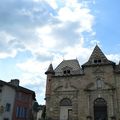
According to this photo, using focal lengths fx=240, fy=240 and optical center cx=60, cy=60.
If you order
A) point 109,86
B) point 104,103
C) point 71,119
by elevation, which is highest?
point 109,86

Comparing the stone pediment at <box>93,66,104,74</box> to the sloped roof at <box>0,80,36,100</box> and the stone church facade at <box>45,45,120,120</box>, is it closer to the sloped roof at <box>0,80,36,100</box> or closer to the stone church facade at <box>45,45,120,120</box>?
the stone church facade at <box>45,45,120,120</box>

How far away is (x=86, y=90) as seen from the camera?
4731 cm

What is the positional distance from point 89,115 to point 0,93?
18472 millimetres

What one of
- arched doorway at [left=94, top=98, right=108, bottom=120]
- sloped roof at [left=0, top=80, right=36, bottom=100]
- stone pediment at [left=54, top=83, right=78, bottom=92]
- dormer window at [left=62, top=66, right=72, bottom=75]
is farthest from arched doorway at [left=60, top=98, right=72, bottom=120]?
sloped roof at [left=0, top=80, right=36, bottom=100]

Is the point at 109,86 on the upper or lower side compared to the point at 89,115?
upper

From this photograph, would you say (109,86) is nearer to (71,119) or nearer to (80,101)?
(80,101)

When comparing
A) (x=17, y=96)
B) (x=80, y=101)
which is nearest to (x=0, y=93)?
(x=17, y=96)

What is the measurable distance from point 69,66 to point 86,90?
725cm

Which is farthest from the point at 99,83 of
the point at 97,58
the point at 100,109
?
the point at 97,58

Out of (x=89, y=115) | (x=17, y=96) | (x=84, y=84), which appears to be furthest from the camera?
(x=17, y=96)

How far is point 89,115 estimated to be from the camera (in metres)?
45.2

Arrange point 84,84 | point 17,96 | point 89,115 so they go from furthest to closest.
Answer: point 17,96, point 84,84, point 89,115

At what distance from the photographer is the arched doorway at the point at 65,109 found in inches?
1857

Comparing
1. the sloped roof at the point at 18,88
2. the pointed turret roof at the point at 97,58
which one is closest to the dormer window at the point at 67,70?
the pointed turret roof at the point at 97,58
